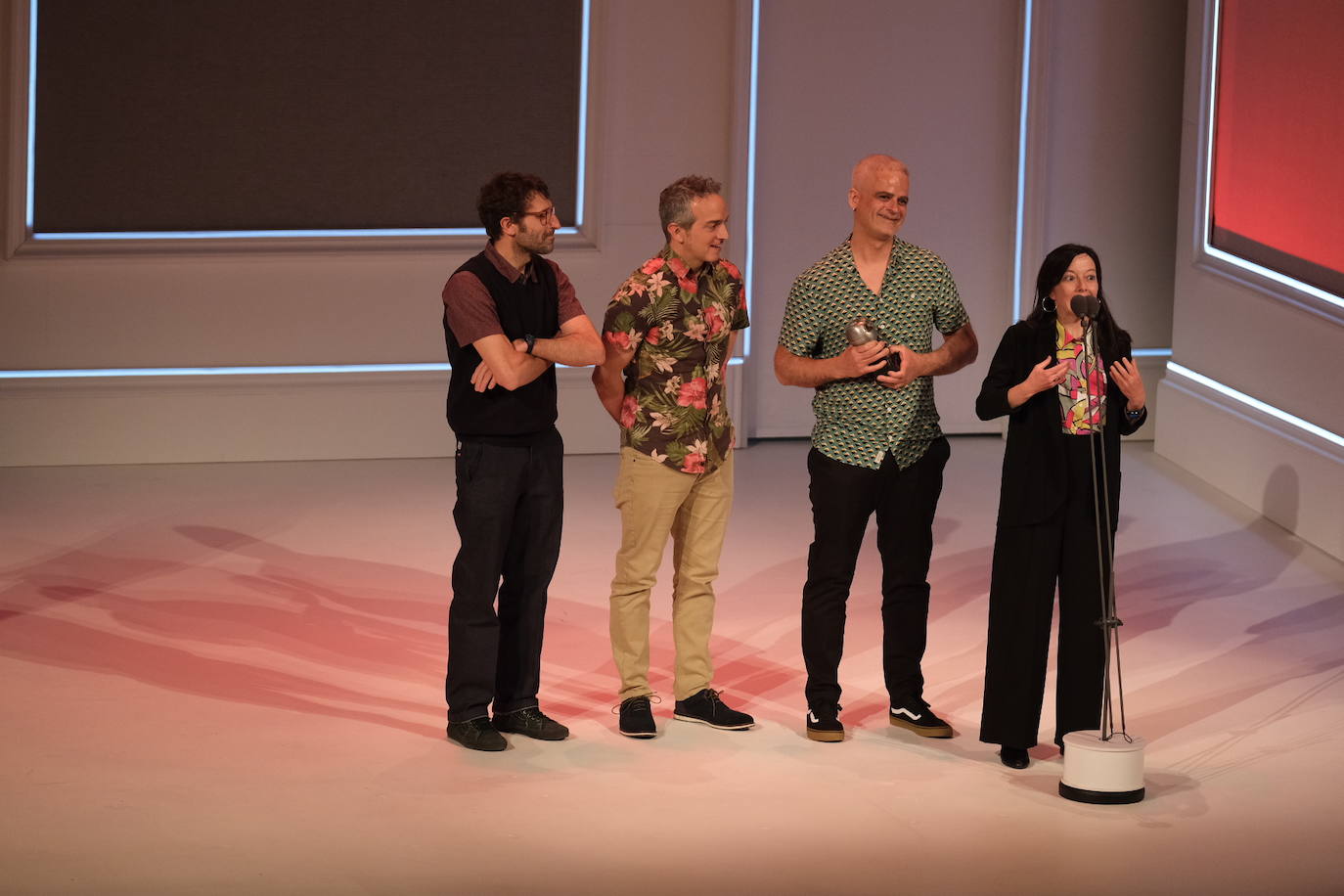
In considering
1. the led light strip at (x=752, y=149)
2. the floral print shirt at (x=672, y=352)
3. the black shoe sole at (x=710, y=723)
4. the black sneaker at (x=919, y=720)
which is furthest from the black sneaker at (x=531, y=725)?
the led light strip at (x=752, y=149)

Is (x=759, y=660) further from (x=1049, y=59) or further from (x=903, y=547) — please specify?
(x=1049, y=59)

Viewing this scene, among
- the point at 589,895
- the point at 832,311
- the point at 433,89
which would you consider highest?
the point at 433,89

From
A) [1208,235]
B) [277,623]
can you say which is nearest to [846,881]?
[277,623]

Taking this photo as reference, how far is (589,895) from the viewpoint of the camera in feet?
11.2

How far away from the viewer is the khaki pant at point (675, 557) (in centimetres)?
433

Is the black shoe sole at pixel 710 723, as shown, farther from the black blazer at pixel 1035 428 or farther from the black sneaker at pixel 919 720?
the black blazer at pixel 1035 428

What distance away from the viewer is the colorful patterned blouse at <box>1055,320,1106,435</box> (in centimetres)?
408

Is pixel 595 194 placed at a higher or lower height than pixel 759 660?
higher

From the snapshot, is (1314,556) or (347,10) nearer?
(1314,556)

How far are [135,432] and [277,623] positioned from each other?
2918 millimetres

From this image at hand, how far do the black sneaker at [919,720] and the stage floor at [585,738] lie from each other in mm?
44

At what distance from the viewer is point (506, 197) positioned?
164 inches

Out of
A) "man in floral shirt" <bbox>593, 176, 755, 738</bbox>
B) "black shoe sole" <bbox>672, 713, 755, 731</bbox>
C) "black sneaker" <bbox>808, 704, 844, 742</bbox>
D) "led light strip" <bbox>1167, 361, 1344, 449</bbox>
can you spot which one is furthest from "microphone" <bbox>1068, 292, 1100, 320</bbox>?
"led light strip" <bbox>1167, 361, 1344, 449</bbox>

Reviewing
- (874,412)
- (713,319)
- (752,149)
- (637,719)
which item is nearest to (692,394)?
(713,319)
